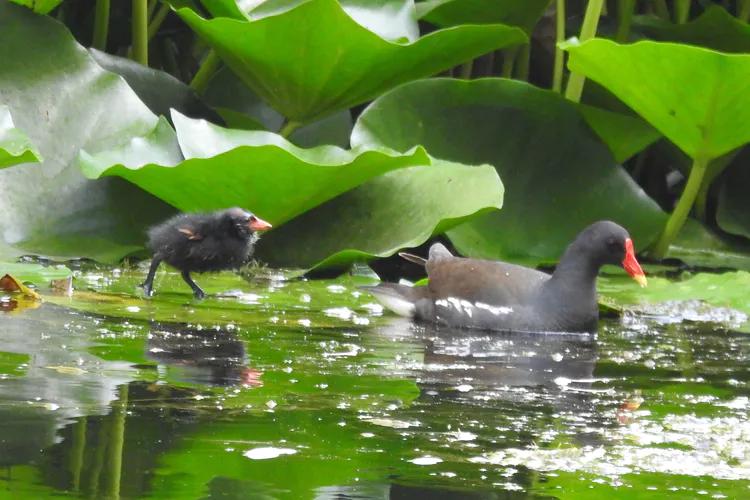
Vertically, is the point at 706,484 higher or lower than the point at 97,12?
lower

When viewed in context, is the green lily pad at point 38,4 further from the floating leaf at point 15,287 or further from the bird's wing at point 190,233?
the floating leaf at point 15,287

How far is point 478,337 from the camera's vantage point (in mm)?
4883

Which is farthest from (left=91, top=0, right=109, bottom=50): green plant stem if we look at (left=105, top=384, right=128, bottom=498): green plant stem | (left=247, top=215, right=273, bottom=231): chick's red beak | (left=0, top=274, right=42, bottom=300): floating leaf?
(left=105, top=384, right=128, bottom=498): green plant stem

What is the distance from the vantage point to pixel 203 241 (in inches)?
208

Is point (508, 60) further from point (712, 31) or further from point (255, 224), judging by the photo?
point (255, 224)

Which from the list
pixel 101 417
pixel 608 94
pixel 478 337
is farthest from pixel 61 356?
pixel 608 94

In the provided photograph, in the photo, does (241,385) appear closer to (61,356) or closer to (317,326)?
(61,356)

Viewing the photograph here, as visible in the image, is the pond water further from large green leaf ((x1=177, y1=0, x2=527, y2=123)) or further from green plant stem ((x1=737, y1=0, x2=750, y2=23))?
green plant stem ((x1=737, y1=0, x2=750, y2=23))

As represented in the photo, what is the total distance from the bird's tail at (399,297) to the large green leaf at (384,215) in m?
0.25

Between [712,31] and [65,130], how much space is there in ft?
9.99

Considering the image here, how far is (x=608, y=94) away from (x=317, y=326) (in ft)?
9.11

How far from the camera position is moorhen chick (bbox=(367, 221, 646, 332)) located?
5.04m

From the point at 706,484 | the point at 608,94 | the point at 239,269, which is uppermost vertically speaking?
the point at 608,94

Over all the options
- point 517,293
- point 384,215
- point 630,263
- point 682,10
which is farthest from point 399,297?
point 682,10
